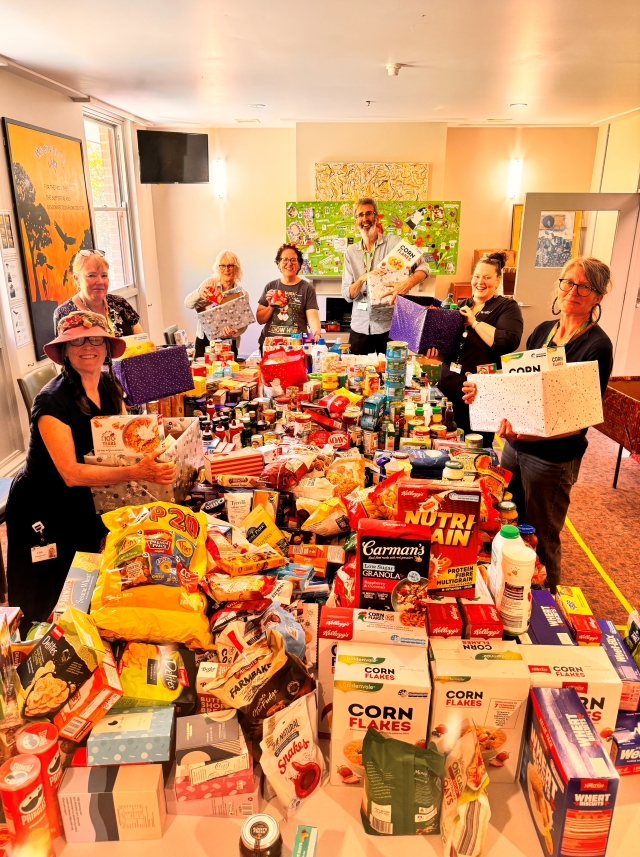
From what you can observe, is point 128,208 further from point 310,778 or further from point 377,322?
point 310,778

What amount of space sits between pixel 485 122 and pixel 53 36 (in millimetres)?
5285

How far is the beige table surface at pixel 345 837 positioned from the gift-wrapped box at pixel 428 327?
103 inches

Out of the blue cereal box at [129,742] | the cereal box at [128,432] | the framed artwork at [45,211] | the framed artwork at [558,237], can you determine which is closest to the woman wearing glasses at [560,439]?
the cereal box at [128,432]

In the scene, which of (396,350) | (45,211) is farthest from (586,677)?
(45,211)

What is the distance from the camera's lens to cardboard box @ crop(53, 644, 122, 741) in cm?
121

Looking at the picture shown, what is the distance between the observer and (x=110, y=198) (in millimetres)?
7297

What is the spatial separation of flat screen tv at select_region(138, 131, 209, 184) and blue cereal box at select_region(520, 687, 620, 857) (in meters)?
6.74

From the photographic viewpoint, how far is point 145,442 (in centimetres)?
202

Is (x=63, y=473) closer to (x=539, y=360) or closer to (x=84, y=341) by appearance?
(x=84, y=341)

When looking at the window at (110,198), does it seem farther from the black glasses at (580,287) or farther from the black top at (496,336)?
the black glasses at (580,287)

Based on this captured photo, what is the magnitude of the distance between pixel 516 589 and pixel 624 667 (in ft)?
0.96

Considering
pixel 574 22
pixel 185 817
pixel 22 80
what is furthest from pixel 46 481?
pixel 22 80

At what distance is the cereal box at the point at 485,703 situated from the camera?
47.4 inches

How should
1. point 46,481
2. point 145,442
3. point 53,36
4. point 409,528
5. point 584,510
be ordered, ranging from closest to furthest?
point 409,528
point 145,442
point 46,481
point 53,36
point 584,510
